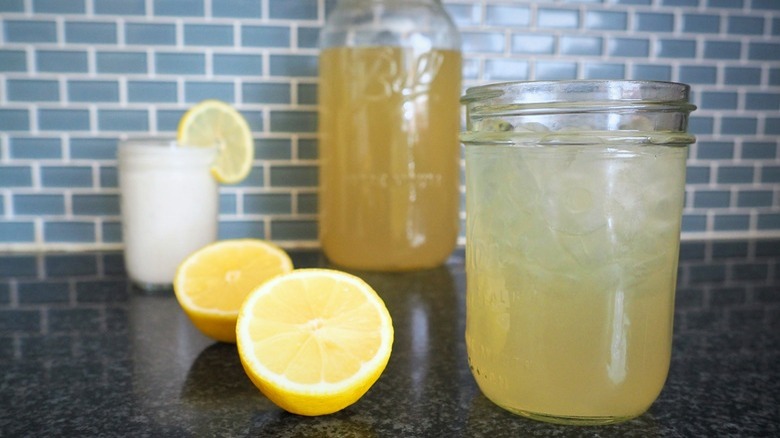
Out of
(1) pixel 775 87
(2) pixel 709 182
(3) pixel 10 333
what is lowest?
(3) pixel 10 333

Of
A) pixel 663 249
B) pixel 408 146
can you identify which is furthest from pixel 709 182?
pixel 663 249

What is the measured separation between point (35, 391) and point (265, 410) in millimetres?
212

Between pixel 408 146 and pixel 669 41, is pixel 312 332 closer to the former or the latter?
pixel 408 146

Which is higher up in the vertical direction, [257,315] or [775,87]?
[775,87]

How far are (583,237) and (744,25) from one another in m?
1.04

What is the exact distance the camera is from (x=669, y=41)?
4.13ft

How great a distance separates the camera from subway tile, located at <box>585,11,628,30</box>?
1225 millimetres

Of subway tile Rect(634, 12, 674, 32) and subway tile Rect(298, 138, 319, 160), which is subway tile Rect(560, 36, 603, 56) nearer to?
subway tile Rect(634, 12, 674, 32)

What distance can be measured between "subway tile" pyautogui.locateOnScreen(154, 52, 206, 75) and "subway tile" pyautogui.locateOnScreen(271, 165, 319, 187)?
216 millimetres

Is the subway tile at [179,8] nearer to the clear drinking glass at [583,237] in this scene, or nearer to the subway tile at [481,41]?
the subway tile at [481,41]

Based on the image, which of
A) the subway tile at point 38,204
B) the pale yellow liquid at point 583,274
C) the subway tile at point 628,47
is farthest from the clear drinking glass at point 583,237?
the subway tile at point 38,204

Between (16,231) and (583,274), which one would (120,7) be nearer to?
(16,231)

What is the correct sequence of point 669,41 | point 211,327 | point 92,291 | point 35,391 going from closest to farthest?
point 35,391, point 211,327, point 92,291, point 669,41

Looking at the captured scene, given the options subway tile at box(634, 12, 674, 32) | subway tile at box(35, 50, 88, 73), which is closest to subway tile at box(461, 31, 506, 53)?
subway tile at box(634, 12, 674, 32)
